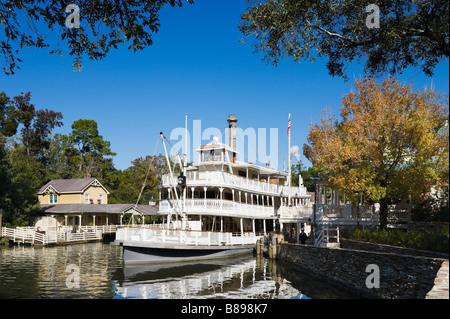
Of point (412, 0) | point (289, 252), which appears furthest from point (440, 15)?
point (289, 252)

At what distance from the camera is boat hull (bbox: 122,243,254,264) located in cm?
2514

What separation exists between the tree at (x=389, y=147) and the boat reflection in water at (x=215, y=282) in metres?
6.03

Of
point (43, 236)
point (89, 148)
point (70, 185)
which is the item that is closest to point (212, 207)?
point (43, 236)

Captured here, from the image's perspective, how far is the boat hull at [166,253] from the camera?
25.1 meters

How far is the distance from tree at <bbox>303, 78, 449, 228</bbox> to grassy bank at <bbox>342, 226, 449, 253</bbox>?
1.60m

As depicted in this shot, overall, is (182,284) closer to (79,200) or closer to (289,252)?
(289,252)

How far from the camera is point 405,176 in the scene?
19.9 metres

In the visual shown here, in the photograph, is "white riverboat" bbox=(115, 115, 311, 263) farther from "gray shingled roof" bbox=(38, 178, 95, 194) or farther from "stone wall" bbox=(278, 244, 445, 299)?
"gray shingled roof" bbox=(38, 178, 95, 194)

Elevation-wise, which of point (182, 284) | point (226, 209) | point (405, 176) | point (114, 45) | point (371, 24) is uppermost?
point (371, 24)

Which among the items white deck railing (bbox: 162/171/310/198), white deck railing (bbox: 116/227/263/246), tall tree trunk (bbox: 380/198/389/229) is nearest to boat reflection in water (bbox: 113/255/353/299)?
white deck railing (bbox: 116/227/263/246)

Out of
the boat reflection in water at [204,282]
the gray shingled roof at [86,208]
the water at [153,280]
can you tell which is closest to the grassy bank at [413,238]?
the water at [153,280]
